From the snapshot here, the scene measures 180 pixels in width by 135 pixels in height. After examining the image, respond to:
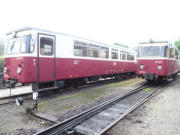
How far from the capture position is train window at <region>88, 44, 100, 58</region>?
35.7 ft

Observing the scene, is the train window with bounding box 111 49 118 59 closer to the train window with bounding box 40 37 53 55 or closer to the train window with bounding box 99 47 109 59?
the train window with bounding box 99 47 109 59

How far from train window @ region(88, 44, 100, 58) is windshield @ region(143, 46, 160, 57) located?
3333 mm

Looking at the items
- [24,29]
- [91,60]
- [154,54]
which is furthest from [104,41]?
[24,29]

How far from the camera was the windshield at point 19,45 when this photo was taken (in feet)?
23.9

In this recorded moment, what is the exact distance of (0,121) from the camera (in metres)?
4.80

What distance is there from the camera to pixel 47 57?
788cm

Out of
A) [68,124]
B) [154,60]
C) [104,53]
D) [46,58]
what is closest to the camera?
[68,124]

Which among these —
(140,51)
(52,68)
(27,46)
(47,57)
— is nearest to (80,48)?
(52,68)

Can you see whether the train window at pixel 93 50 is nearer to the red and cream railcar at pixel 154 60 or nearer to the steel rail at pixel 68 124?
the red and cream railcar at pixel 154 60

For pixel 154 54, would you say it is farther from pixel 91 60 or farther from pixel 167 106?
pixel 167 106

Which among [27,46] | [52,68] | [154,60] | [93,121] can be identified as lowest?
[93,121]

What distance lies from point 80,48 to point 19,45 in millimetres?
3603

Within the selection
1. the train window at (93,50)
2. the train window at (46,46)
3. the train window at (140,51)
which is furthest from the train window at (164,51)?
the train window at (46,46)

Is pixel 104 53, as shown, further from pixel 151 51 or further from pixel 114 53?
pixel 151 51
